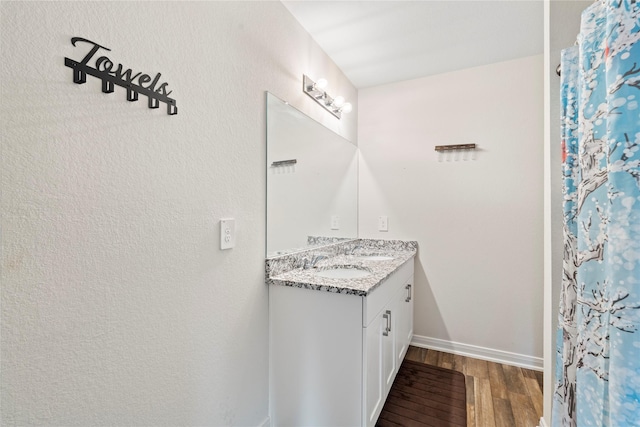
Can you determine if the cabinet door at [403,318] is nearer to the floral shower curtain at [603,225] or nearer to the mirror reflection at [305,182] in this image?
the mirror reflection at [305,182]

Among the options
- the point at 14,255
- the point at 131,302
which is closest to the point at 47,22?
the point at 14,255

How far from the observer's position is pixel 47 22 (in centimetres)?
74

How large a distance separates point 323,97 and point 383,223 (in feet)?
4.06

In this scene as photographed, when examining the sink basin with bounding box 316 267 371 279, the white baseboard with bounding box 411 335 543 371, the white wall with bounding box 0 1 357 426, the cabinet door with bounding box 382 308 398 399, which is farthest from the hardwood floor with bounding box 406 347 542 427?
the white wall with bounding box 0 1 357 426

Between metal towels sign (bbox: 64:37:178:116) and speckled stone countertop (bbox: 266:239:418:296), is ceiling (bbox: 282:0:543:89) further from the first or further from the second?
speckled stone countertop (bbox: 266:239:418:296)

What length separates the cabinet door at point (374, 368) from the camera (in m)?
1.40

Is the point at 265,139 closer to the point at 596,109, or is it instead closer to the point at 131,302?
the point at 131,302

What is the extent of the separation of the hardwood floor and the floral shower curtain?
0.82m

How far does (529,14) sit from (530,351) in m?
2.33

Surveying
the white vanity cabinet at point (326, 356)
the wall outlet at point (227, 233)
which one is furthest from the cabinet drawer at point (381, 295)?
the wall outlet at point (227, 233)

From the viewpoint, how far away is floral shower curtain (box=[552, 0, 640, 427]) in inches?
23.4

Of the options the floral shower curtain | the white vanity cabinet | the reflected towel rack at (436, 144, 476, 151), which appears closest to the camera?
the floral shower curtain

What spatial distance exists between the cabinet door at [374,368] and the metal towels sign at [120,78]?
128 cm

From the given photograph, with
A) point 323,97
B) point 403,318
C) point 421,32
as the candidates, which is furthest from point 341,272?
point 421,32
